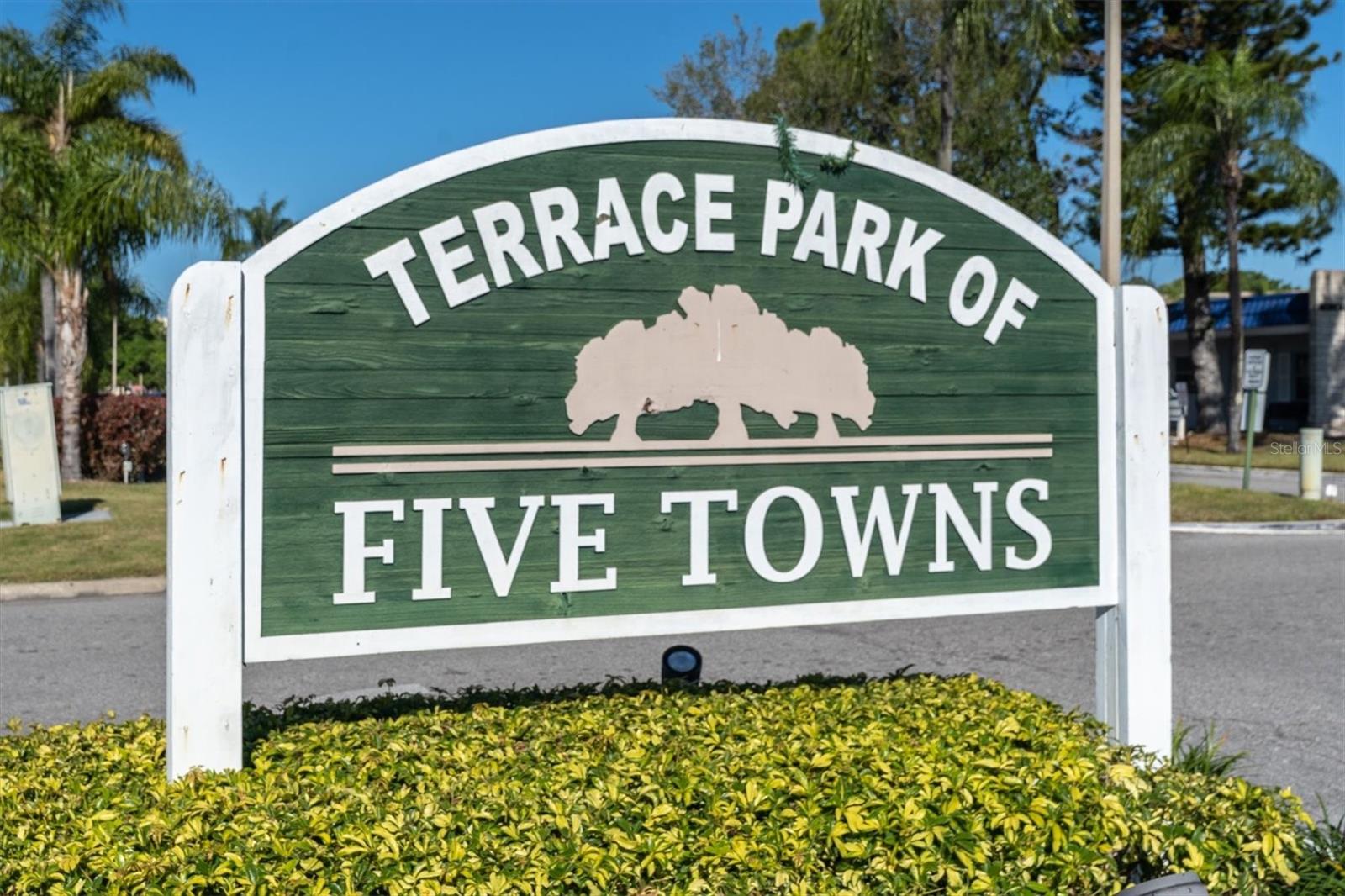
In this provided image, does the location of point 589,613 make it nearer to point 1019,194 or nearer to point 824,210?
point 824,210

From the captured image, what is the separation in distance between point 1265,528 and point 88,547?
13.2m

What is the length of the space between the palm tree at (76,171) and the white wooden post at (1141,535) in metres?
15.3

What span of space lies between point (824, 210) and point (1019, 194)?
94.4ft

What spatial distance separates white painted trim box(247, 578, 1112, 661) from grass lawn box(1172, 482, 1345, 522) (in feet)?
44.0

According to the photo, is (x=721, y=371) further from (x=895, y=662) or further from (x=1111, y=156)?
(x=1111, y=156)

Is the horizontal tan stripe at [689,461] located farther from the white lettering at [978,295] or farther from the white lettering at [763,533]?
the white lettering at [978,295]

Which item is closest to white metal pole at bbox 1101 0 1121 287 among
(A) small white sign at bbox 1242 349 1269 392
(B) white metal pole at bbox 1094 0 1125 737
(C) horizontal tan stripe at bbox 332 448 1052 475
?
(B) white metal pole at bbox 1094 0 1125 737

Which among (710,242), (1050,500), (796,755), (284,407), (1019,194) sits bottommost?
(796,755)

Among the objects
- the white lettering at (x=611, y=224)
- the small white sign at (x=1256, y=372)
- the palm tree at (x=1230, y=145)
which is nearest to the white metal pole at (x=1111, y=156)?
the small white sign at (x=1256, y=372)

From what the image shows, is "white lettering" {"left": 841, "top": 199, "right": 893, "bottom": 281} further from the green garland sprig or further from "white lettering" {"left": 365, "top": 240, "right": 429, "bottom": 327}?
"white lettering" {"left": 365, "top": 240, "right": 429, "bottom": 327}

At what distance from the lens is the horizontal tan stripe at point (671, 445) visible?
3.49 meters

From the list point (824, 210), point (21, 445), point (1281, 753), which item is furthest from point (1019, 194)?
point (824, 210)

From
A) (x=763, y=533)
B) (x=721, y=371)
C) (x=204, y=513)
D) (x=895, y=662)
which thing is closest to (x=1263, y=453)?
(x=895, y=662)

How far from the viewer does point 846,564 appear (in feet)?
13.0
